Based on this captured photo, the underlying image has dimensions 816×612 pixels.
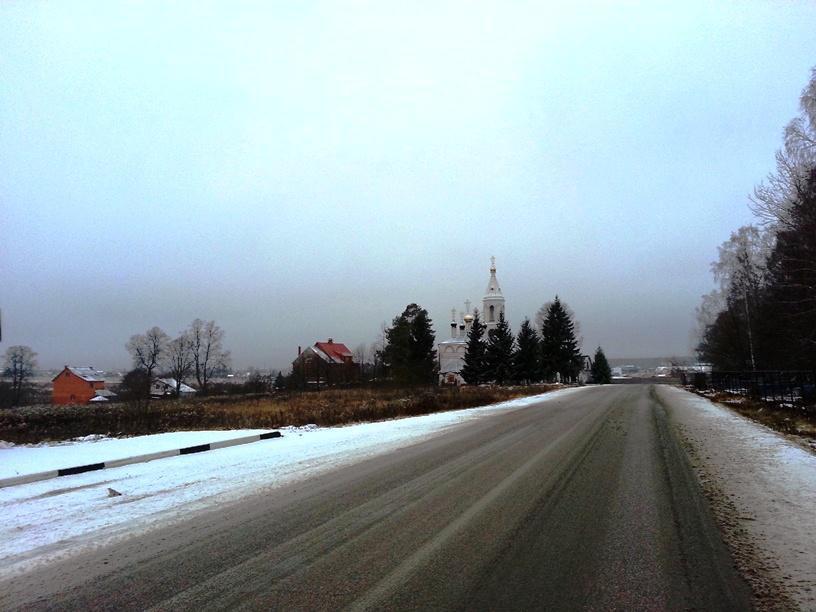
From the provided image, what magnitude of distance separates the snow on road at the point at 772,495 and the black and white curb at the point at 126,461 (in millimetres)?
11016

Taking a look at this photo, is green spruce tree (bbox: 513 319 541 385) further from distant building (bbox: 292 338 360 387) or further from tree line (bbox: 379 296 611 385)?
distant building (bbox: 292 338 360 387)

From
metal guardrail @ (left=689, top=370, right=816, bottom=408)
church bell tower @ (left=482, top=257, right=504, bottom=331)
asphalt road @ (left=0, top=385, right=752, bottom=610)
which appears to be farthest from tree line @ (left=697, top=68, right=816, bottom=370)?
church bell tower @ (left=482, top=257, right=504, bottom=331)

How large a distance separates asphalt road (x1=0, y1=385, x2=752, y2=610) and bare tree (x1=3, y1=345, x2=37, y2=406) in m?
94.1

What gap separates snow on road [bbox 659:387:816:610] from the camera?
492 cm

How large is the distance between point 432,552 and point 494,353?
68.1 m

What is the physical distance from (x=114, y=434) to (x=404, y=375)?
149 ft

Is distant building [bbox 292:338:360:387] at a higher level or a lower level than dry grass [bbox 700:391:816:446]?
higher

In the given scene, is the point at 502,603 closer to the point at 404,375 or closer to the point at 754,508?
the point at 754,508

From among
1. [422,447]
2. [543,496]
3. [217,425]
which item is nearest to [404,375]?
[217,425]

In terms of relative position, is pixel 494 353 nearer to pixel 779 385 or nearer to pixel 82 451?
pixel 779 385

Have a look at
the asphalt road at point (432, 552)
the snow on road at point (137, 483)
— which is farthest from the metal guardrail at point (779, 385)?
the asphalt road at point (432, 552)

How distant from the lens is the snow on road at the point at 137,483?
21.2 ft

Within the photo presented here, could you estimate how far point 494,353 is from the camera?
7250cm

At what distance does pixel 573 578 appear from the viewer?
15.3ft
